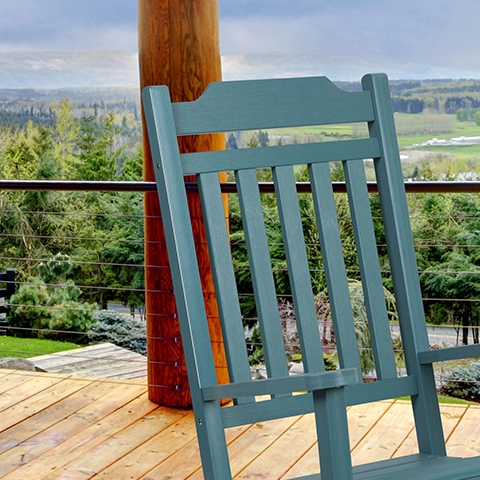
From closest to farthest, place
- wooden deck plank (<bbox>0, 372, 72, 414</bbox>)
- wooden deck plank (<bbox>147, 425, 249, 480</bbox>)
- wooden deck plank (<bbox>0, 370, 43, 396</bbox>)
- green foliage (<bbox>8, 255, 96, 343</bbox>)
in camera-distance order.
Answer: wooden deck plank (<bbox>147, 425, 249, 480</bbox>)
wooden deck plank (<bbox>0, 372, 72, 414</bbox>)
wooden deck plank (<bbox>0, 370, 43, 396</bbox>)
green foliage (<bbox>8, 255, 96, 343</bbox>)

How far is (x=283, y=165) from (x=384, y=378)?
354 millimetres

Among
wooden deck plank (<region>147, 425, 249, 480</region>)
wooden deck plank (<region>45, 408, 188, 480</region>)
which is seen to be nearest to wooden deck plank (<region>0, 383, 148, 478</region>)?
wooden deck plank (<region>45, 408, 188, 480</region>)

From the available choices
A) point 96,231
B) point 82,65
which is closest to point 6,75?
point 82,65

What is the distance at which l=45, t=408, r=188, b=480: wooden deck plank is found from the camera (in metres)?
1.97

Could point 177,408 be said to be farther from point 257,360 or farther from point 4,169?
point 4,169

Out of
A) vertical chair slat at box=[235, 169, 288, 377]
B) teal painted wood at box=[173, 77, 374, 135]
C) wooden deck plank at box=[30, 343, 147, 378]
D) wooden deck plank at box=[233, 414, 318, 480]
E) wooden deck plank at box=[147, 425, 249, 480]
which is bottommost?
wooden deck plank at box=[30, 343, 147, 378]

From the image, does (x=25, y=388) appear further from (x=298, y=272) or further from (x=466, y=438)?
(x=298, y=272)

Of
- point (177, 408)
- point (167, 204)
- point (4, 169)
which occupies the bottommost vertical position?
point (177, 408)

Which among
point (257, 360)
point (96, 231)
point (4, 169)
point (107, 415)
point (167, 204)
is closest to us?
point (167, 204)

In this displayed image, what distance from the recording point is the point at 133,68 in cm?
762

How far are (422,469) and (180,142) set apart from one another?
1578mm

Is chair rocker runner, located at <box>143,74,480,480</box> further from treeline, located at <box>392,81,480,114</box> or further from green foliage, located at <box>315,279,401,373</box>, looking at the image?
treeline, located at <box>392,81,480,114</box>

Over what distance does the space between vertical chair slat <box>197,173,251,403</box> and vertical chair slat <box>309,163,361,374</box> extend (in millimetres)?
152

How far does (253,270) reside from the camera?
45.6 inches
